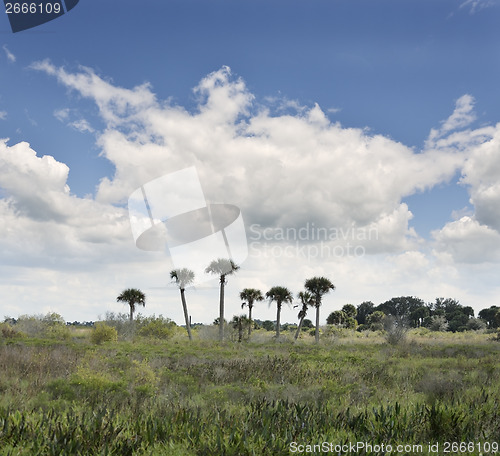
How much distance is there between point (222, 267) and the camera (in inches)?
1686

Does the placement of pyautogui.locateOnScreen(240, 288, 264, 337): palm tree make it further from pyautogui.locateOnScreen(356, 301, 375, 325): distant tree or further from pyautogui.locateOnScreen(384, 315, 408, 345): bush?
pyautogui.locateOnScreen(356, 301, 375, 325): distant tree

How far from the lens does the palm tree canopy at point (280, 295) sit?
48.1 meters

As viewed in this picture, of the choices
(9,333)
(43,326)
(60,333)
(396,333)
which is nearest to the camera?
(9,333)

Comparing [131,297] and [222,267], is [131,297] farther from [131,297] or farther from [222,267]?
[222,267]

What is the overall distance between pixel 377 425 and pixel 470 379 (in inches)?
408

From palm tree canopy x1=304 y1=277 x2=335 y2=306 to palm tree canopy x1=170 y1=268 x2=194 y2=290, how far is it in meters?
14.0

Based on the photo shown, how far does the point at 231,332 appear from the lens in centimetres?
4725

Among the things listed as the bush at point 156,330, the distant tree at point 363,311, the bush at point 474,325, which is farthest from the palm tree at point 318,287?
the distant tree at point 363,311

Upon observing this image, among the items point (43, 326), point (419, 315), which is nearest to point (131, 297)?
point (43, 326)

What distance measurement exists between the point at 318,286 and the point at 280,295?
4746 millimetres

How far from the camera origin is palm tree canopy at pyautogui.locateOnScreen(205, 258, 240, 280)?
42594 mm

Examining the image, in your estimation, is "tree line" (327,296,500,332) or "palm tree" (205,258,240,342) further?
"tree line" (327,296,500,332)

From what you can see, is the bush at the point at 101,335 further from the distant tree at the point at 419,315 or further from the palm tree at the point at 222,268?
the distant tree at the point at 419,315

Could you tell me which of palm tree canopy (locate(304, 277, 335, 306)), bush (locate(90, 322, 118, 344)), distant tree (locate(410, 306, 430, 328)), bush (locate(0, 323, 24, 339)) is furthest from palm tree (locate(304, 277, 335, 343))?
→ distant tree (locate(410, 306, 430, 328))
